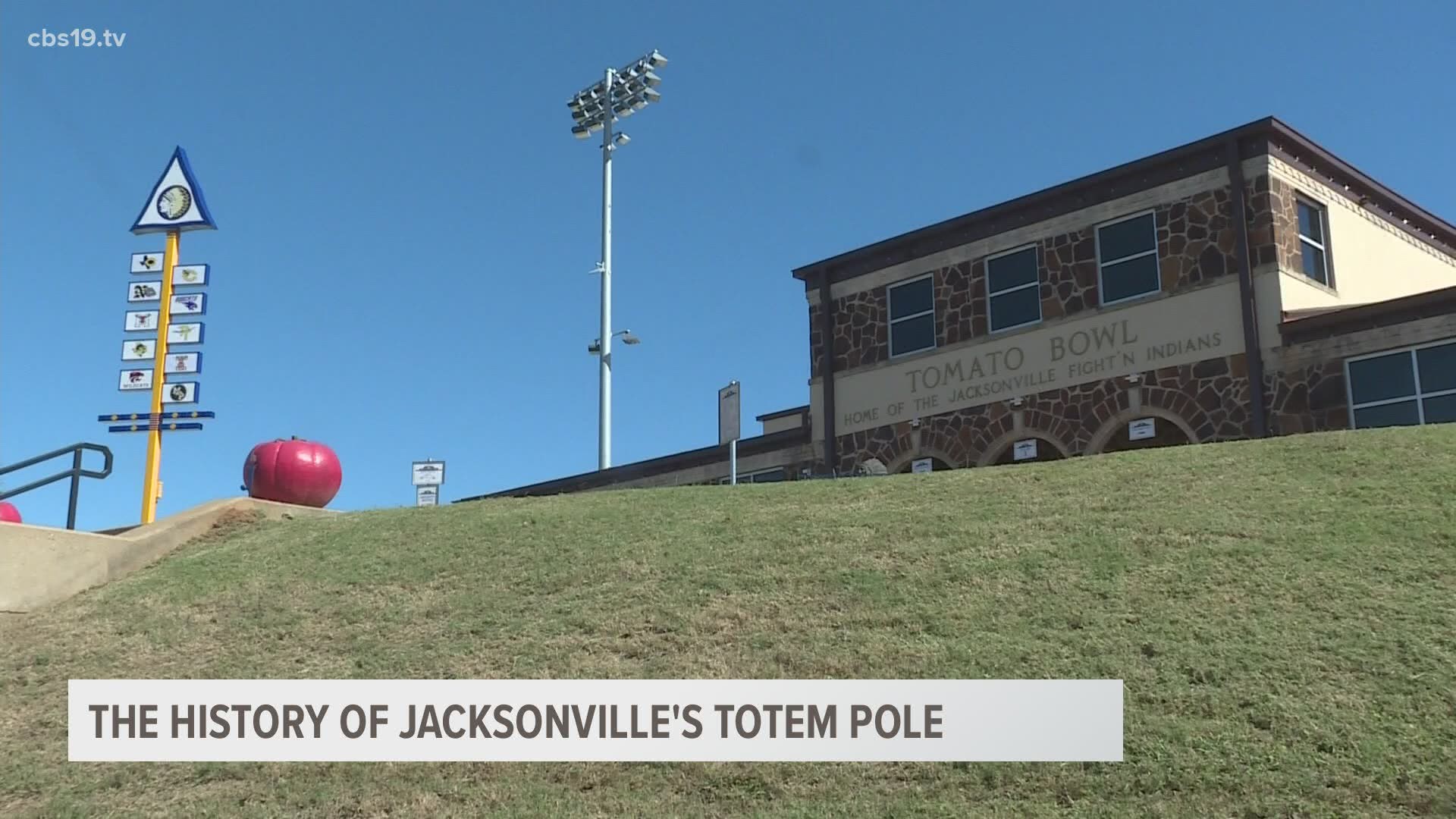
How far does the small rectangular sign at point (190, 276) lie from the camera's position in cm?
2266

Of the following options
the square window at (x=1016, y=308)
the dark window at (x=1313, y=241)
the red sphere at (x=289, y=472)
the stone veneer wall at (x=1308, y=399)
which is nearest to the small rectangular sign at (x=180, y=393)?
the red sphere at (x=289, y=472)

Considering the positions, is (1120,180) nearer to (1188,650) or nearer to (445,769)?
(1188,650)

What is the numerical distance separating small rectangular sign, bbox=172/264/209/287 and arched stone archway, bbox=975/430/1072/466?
13948 millimetres

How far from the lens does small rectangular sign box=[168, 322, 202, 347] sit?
22359mm

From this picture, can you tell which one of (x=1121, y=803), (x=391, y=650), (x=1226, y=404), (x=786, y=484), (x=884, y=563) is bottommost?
(x=1121, y=803)

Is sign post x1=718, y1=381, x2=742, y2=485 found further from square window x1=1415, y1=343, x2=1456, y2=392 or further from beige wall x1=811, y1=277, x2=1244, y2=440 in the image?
square window x1=1415, y1=343, x2=1456, y2=392

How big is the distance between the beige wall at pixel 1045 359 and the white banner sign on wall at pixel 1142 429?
859 mm

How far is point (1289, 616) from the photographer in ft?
28.2

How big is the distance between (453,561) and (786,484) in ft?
13.5

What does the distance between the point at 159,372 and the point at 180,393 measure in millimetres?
491

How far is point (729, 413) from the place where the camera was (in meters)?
16.7

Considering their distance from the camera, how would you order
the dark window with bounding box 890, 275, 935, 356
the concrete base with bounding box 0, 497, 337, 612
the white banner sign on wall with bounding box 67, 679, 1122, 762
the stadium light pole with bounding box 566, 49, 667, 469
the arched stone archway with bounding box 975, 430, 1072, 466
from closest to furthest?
the white banner sign on wall with bounding box 67, 679, 1122, 762, the concrete base with bounding box 0, 497, 337, 612, the arched stone archway with bounding box 975, 430, 1072, 466, the dark window with bounding box 890, 275, 935, 356, the stadium light pole with bounding box 566, 49, 667, 469

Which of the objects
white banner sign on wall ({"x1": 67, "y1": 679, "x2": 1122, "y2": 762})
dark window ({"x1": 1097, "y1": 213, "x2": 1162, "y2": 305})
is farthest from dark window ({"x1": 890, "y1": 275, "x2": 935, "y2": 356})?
white banner sign on wall ({"x1": 67, "y1": 679, "x2": 1122, "y2": 762})

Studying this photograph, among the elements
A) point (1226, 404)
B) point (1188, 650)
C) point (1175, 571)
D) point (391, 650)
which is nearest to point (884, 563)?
point (1175, 571)
